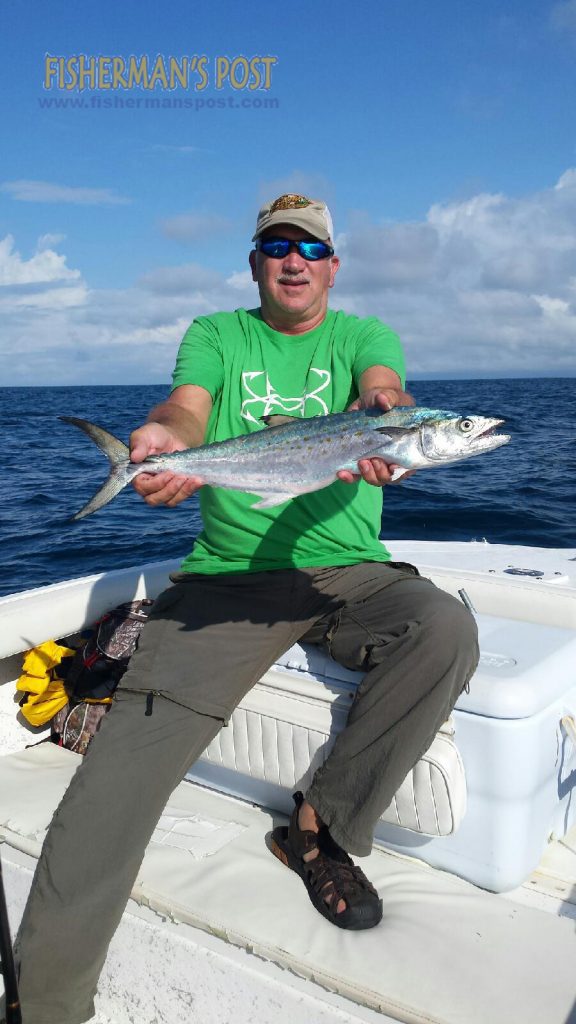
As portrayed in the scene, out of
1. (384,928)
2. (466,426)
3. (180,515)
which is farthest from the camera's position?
(180,515)

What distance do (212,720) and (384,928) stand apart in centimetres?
102

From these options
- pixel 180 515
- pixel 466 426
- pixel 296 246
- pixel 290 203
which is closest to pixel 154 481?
pixel 466 426

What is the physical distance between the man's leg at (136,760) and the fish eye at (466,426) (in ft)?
3.51

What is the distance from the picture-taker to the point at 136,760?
3018 millimetres

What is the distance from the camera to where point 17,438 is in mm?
31500

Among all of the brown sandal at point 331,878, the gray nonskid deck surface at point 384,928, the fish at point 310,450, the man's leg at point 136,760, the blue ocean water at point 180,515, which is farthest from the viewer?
the blue ocean water at point 180,515

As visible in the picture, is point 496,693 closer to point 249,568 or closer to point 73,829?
point 249,568

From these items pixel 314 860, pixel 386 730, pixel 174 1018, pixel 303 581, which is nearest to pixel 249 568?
pixel 303 581

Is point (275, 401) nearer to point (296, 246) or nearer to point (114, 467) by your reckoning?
point (296, 246)

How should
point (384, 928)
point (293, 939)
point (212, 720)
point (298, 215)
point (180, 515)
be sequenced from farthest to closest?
point (180, 515) → point (298, 215) → point (212, 720) → point (384, 928) → point (293, 939)

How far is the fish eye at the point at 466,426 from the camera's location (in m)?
2.93

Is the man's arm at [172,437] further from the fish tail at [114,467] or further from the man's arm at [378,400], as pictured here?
the man's arm at [378,400]

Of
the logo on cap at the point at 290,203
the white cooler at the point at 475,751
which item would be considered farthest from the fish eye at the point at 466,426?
the logo on cap at the point at 290,203

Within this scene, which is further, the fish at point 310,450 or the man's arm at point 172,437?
the man's arm at point 172,437
